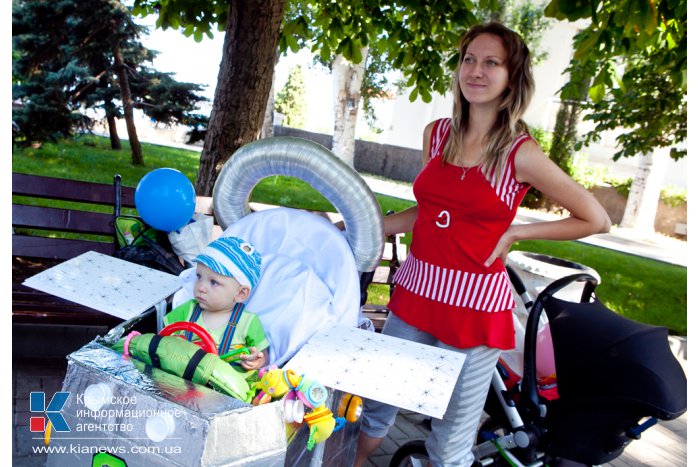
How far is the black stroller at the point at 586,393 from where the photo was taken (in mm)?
2051

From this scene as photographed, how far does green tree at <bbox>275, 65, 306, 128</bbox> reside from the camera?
90.2ft

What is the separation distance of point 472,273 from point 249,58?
2893 mm

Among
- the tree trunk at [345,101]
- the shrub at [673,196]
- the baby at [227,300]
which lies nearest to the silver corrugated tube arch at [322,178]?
the baby at [227,300]

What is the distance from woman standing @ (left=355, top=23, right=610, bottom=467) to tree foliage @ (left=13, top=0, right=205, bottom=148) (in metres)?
9.22

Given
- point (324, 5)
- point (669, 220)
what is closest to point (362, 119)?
point (669, 220)

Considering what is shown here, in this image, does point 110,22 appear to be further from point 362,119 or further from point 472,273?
point 362,119

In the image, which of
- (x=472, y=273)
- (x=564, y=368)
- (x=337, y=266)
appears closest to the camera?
(x=472, y=273)

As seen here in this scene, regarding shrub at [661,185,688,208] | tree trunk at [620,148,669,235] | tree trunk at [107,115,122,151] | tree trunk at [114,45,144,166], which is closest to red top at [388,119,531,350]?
tree trunk at [114,45,144,166]

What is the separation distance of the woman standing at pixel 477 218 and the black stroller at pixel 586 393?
→ 275mm

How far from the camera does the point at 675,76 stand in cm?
403

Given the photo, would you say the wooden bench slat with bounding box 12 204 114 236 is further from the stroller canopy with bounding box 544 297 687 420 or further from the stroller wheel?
the stroller canopy with bounding box 544 297 687 420

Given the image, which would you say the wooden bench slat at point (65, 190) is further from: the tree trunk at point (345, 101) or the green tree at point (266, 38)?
the tree trunk at point (345, 101)

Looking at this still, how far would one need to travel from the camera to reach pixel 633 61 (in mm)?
10984

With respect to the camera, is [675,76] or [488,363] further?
[675,76]
